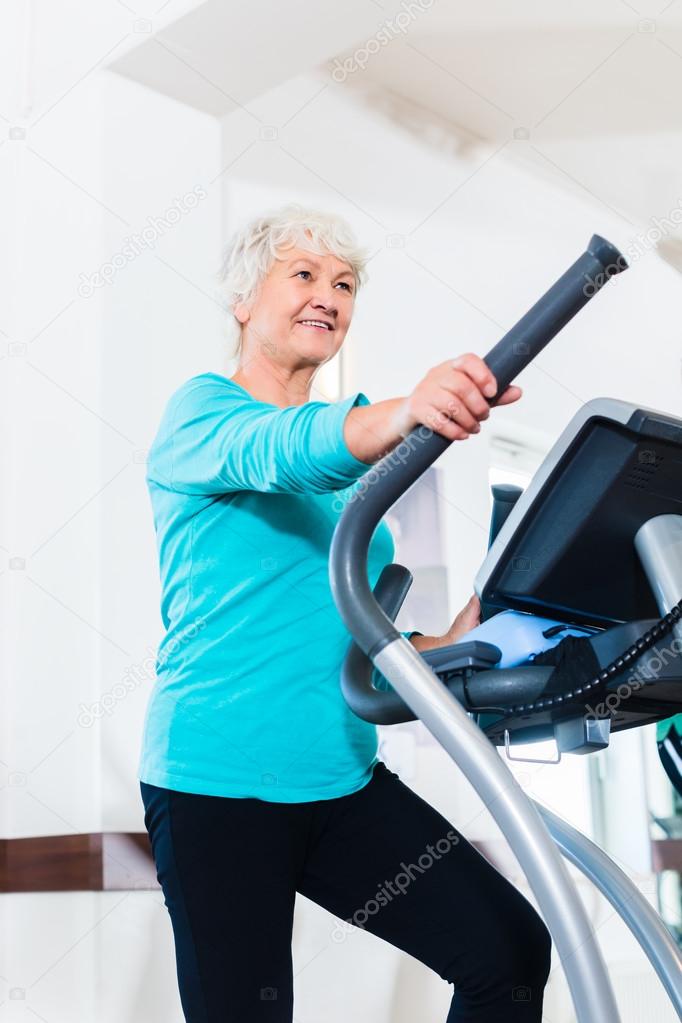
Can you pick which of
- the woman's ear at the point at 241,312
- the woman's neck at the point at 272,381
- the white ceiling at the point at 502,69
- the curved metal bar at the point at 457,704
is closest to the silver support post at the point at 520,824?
the curved metal bar at the point at 457,704

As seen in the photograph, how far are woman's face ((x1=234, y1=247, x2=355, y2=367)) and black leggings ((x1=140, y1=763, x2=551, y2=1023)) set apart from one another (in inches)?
25.5

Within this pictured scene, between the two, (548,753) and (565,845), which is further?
(548,753)

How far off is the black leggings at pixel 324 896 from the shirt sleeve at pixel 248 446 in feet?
1.32

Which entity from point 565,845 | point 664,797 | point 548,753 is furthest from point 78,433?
point 664,797

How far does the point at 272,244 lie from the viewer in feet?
5.41

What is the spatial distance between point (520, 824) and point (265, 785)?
0.42 metres

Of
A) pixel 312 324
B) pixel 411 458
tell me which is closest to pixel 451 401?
pixel 411 458

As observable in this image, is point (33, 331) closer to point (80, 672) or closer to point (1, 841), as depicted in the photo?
point (80, 672)

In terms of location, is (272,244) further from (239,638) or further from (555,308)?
(555,308)

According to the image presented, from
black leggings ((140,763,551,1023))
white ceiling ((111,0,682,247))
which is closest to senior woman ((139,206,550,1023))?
black leggings ((140,763,551,1023))

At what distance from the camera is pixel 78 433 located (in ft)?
9.59

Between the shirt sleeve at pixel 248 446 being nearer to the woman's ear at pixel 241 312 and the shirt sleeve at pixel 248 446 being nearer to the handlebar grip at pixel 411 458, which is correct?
the handlebar grip at pixel 411 458

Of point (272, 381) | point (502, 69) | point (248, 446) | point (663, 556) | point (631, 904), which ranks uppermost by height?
point (502, 69)

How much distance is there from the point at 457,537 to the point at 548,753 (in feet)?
3.40
